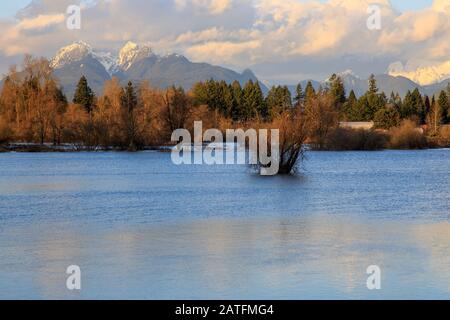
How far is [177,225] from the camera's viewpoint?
1864 cm

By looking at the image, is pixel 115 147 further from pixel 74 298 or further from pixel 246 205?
pixel 74 298

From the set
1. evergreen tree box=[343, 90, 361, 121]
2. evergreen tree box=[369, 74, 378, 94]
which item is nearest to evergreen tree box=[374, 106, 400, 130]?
evergreen tree box=[343, 90, 361, 121]

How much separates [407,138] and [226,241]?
69.0 metres

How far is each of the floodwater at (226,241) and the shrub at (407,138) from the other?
5014 cm

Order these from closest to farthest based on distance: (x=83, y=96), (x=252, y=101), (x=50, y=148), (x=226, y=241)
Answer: (x=226, y=241)
(x=50, y=148)
(x=83, y=96)
(x=252, y=101)

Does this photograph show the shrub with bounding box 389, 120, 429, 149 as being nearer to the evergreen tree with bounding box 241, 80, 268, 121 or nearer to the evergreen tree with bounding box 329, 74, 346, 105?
the evergreen tree with bounding box 241, 80, 268, 121

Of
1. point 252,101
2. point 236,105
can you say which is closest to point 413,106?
point 252,101

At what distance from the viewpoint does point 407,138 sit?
268ft

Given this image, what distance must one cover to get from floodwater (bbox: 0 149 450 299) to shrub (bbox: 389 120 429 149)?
50.1m

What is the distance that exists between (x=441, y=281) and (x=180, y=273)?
4213 millimetres

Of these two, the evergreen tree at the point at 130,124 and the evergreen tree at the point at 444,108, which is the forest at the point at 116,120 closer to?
the evergreen tree at the point at 130,124

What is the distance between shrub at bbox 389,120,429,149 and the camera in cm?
8094

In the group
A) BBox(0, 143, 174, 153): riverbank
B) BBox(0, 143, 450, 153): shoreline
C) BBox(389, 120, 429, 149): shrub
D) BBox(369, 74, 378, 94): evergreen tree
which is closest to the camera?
BBox(0, 143, 450, 153): shoreline

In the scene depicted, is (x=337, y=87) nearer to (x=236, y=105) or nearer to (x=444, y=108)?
(x=444, y=108)
